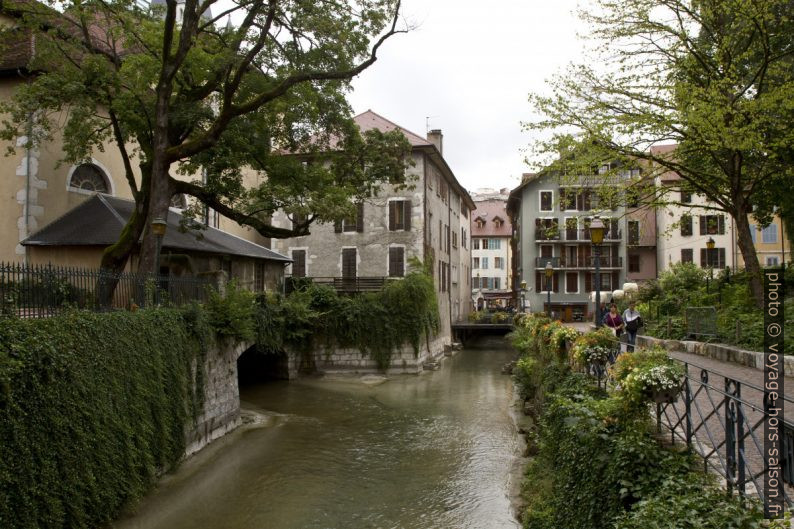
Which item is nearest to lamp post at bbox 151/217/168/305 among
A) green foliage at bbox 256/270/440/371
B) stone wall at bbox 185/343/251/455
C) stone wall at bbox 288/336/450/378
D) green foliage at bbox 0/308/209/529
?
green foliage at bbox 0/308/209/529

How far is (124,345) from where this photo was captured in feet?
35.5

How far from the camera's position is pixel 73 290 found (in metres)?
10.1

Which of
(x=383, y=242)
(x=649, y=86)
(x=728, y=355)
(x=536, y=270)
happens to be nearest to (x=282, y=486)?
(x=728, y=355)

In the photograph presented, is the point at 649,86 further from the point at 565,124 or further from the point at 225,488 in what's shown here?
the point at 225,488

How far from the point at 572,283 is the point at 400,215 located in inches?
897

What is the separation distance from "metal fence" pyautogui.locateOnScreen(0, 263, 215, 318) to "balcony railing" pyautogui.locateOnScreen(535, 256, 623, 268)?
1554 inches

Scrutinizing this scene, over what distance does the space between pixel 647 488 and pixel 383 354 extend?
23388 millimetres

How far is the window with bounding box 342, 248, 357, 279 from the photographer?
3388 cm

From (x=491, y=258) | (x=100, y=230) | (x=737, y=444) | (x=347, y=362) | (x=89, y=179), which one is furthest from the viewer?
(x=491, y=258)

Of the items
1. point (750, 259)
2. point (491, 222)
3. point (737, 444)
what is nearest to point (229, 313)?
point (737, 444)

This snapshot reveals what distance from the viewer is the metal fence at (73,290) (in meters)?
8.79

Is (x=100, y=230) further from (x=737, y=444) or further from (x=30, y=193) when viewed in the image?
(x=737, y=444)

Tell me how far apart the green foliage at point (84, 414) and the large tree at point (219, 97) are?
14.5 feet

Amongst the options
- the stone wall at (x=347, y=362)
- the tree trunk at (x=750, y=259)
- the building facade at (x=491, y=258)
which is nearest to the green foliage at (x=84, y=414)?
the stone wall at (x=347, y=362)
